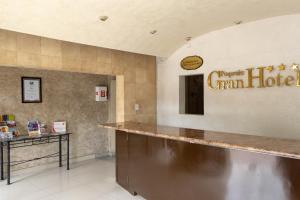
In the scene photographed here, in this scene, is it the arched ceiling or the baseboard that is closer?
the arched ceiling

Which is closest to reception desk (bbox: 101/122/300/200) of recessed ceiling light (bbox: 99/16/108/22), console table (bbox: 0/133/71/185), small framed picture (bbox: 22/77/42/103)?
recessed ceiling light (bbox: 99/16/108/22)

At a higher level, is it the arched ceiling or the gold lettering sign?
the arched ceiling

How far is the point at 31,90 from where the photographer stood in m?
4.82

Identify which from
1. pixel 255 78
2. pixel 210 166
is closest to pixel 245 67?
pixel 255 78

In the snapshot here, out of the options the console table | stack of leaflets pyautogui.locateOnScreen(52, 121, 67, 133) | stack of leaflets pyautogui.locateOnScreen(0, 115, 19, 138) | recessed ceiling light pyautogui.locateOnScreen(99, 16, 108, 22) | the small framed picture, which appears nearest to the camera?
recessed ceiling light pyautogui.locateOnScreen(99, 16, 108, 22)

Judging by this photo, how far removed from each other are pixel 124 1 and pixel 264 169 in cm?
249

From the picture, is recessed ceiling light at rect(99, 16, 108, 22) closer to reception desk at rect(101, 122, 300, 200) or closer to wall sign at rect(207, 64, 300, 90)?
reception desk at rect(101, 122, 300, 200)

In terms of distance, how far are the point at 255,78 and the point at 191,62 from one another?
54.5 inches

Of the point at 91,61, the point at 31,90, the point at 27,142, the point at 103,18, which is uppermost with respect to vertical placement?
the point at 103,18

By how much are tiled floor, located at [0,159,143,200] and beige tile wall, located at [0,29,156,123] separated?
1.36 m

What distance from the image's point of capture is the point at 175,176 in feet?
9.25

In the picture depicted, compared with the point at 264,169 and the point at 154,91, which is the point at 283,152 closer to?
the point at 264,169

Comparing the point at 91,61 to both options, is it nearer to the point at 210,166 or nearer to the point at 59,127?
the point at 59,127

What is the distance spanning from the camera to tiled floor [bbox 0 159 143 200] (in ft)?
11.8
